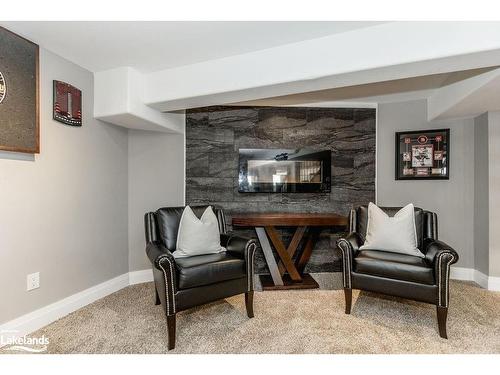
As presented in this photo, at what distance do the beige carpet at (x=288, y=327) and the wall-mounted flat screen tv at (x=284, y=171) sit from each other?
1.30 meters

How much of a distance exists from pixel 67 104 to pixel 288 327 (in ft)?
8.68

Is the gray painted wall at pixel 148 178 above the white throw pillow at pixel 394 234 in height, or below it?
above

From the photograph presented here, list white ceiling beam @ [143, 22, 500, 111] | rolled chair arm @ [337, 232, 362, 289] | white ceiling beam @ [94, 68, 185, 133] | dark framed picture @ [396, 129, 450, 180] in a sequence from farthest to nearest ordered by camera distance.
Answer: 1. dark framed picture @ [396, 129, 450, 180]
2. white ceiling beam @ [94, 68, 185, 133]
3. rolled chair arm @ [337, 232, 362, 289]
4. white ceiling beam @ [143, 22, 500, 111]

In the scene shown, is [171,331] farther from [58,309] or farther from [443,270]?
[443,270]

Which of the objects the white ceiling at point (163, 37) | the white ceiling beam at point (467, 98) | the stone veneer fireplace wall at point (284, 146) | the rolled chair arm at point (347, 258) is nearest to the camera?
the white ceiling at point (163, 37)

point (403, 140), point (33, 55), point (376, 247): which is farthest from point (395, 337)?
point (33, 55)

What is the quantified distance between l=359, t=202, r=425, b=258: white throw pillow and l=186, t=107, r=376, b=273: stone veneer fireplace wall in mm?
948

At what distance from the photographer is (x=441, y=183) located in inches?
132

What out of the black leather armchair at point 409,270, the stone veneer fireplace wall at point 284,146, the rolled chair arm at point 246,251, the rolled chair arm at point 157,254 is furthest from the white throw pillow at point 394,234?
the rolled chair arm at point 157,254

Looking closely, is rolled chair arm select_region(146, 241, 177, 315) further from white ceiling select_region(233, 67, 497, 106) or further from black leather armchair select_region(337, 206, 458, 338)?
white ceiling select_region(233, 67, 497, 106)

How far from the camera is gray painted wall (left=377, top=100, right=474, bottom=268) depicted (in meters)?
3.28

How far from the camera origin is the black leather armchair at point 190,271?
6.31ft

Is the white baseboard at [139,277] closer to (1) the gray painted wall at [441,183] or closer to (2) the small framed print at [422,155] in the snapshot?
(1) the gray painted wall at [441,183]

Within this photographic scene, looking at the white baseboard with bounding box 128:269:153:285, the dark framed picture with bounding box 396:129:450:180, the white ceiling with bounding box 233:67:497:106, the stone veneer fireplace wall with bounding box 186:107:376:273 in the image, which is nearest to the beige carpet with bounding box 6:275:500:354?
the white baseboard with bounding box 128:269:153:285
